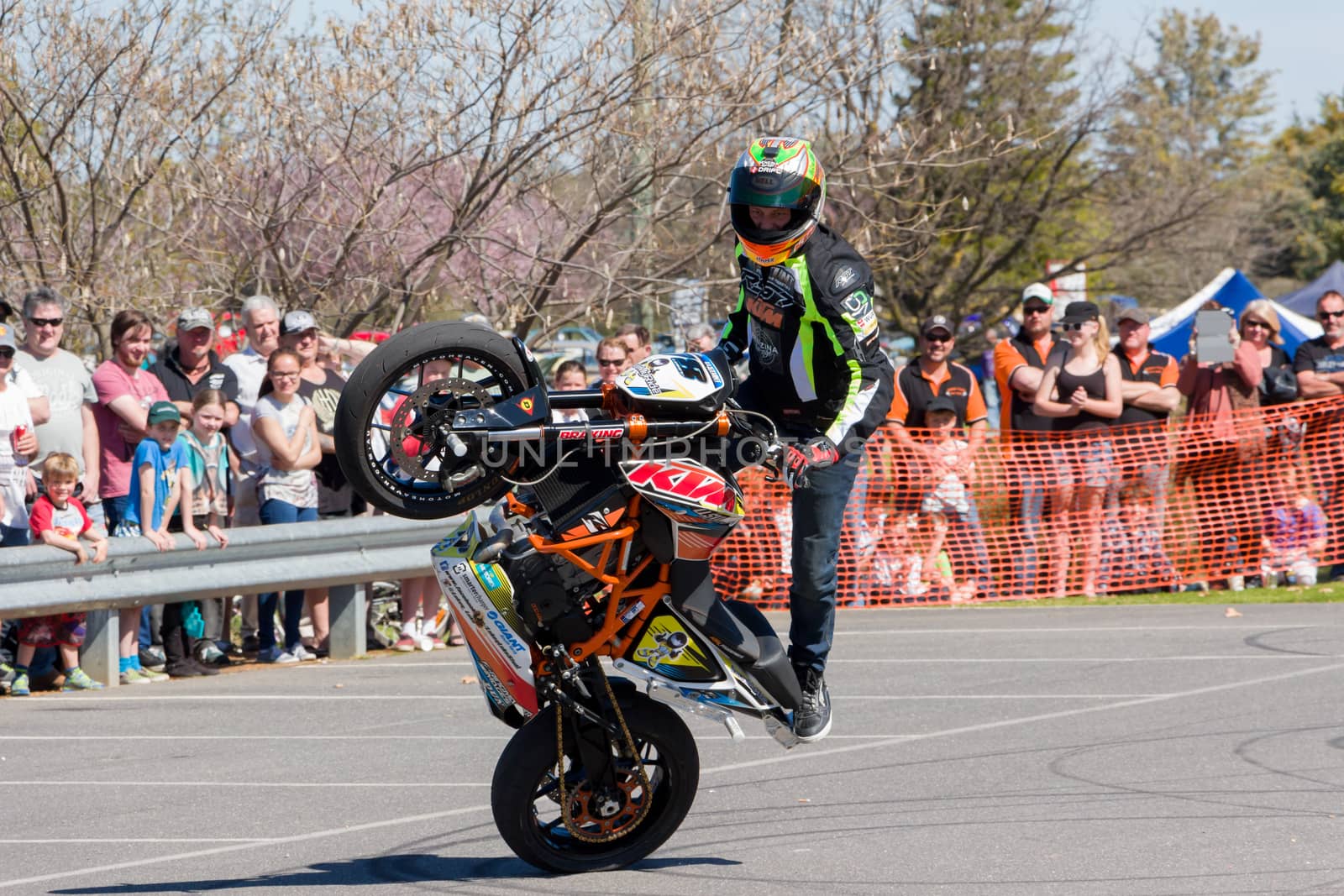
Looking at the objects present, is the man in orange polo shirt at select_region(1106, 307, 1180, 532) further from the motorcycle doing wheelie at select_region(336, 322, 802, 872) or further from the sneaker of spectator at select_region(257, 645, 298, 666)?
the motorcycle doing wheelie at select_region(336, 322, 802, 872)

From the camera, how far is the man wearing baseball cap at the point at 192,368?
1084 cm

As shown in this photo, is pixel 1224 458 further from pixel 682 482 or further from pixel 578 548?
pixel 578 548

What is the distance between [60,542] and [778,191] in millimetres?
5525

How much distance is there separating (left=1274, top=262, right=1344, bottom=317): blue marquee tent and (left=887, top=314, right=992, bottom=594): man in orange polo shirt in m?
12.3

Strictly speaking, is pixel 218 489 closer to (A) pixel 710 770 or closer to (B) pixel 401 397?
(A) pixel 710 770

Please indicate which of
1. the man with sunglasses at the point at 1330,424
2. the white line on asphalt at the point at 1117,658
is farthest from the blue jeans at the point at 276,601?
the man with sunglasses at the point at 1330,424

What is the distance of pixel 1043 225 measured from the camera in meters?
24.6

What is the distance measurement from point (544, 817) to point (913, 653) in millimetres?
4944

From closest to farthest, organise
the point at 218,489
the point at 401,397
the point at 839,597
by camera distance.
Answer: the point at 401,397 → the point at 218,489 → the point at 839,597

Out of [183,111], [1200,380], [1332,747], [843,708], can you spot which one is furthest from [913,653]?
[183,111]

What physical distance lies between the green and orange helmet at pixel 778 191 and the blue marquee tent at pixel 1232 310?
1697 cm

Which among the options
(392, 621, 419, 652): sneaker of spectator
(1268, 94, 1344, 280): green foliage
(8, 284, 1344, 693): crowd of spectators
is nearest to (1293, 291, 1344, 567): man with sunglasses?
(8, 284, 1344, 693): crowd of spectators

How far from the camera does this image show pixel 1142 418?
13.1m

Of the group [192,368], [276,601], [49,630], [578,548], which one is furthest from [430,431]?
[192,368]
